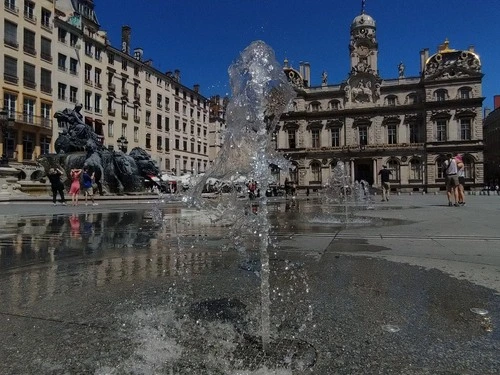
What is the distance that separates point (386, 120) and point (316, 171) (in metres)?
11.7

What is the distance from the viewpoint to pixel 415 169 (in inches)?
1997

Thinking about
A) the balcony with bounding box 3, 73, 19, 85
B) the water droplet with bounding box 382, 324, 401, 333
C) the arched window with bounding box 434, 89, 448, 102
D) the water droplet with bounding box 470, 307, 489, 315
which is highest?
the arched window with bounding box 434, 89, 448, 102

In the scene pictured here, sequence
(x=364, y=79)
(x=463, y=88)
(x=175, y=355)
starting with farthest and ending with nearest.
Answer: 1. (x=364, y=79)
2. (x=463, y=88)
3. (x=175, y=355)

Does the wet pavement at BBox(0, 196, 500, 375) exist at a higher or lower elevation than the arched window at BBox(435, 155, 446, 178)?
lower

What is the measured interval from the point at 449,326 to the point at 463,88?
55160 millimetres

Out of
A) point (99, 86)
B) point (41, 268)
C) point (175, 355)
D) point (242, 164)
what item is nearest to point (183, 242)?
point (242, 164)

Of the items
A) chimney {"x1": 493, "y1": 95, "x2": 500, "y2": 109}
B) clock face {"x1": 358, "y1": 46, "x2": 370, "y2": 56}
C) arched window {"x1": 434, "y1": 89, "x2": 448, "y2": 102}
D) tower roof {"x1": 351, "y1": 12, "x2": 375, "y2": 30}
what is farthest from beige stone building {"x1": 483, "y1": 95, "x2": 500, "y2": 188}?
tower roof {"x1": 351, "y1": 12, "x2": 375, "y2": 30}

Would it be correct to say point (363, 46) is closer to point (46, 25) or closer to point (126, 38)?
point (126, 38)

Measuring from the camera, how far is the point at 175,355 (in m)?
1.91

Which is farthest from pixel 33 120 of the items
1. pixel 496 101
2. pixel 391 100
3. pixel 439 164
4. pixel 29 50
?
pixel 496 101

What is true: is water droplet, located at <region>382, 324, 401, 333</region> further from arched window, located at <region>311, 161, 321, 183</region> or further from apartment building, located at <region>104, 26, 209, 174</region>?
arched window, located at <region>311, 161, 321, 183</region>

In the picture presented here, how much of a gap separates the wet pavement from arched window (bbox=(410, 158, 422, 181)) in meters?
49.2

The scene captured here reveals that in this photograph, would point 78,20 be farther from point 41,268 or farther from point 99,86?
point 41,268

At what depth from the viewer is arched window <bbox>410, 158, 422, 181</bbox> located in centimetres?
5041
